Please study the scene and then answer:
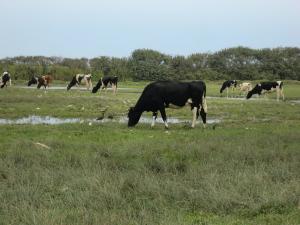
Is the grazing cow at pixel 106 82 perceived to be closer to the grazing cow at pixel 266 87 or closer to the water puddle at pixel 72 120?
the grazing cow at pixel 266 87

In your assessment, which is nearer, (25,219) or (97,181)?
(25,219)

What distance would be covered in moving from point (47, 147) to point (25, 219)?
7.06 meters

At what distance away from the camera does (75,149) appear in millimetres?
14719

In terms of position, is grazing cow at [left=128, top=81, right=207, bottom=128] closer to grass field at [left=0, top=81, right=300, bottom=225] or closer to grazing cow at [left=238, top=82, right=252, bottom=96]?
grass field at [left=0, top=81, right=300, bottom=225]

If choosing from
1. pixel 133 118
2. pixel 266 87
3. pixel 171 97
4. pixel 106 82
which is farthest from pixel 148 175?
pixel 106 82

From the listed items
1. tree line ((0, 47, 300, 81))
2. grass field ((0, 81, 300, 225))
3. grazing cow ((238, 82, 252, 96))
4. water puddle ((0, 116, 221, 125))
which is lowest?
water puddle ((0, 116, 221, 125))

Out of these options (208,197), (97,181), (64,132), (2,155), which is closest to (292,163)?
(208,197)

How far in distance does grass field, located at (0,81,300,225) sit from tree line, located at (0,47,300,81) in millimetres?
64577

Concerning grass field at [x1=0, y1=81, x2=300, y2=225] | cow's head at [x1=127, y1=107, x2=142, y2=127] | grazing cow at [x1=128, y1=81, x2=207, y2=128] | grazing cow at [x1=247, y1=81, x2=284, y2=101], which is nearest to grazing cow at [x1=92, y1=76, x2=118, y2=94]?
grazing cow at [x1=247, y1=81, x2=284, y2=101]

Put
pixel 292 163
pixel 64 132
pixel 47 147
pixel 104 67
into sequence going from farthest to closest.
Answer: pixel 104 67, pixel 64 132, pixel 47 147, pixel 292 163

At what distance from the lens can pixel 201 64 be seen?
90.5 meters

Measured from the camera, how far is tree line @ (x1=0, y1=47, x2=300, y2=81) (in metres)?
85.2

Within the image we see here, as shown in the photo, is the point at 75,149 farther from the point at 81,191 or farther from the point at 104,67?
the point at 104,67

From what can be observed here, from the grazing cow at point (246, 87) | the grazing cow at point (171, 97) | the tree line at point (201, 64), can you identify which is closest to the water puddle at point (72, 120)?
the grazing cow at point (171, 97)
